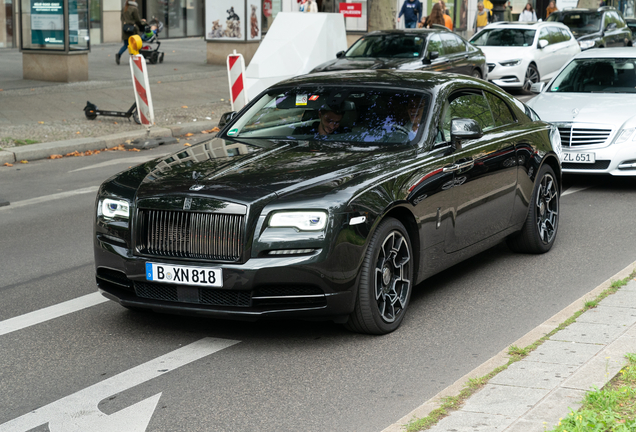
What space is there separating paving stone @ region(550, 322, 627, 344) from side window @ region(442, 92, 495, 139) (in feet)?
5.62

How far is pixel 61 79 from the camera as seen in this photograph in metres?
19.6

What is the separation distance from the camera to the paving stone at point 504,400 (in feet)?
13.4

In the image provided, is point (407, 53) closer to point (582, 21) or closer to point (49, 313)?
point (49, 313)

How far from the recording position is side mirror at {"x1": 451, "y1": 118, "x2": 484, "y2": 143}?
6.21m

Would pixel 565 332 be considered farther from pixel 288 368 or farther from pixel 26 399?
pixel 26 399

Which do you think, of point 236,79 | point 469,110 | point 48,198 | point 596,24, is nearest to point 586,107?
point 469,110

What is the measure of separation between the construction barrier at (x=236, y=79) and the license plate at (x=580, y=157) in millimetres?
6986

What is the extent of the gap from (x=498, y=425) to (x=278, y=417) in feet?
3.44

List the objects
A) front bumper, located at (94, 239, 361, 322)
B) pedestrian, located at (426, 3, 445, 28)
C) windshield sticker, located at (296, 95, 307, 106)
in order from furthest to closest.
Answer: pedestrian, located at (426, 3, 445, 28)
windshield sticker, located at (296, 95, 307, 106)
front bumper, located at (94, 239, 361, 322)

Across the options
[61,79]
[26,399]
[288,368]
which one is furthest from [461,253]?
[61,79]

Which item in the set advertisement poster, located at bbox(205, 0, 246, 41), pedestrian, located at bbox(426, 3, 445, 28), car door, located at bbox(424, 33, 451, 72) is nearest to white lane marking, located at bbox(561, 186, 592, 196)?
car door, located at bbox(424, 33, 451, 72)

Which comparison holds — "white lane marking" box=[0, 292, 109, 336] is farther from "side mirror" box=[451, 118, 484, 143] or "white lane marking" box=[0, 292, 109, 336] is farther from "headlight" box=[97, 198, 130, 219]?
"side mirror" box=[451, 118, 484, 143]

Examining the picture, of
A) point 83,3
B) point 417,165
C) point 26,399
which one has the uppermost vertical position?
point 83,3

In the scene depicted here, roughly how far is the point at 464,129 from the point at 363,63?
35.2ft
